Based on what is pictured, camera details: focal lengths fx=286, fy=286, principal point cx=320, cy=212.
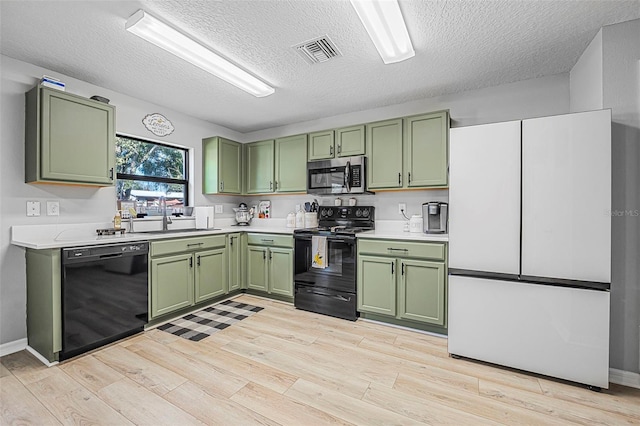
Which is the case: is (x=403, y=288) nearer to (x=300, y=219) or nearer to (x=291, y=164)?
(x=300, y=219)

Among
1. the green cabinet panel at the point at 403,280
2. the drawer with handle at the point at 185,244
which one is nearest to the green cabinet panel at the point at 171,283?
the drawer with handle at the point at 185,244

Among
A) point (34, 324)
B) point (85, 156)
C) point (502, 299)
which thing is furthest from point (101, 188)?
point (502, 299)

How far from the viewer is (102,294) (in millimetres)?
2447

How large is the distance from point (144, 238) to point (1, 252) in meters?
1.03

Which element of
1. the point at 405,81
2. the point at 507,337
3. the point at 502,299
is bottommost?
the point at 507,337

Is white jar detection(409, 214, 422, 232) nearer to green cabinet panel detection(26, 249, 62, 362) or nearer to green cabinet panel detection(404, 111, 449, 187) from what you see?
green cabinet panel detection(404, 111, 449, 187)

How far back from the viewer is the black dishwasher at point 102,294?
2.25m

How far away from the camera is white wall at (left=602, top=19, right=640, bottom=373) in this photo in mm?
1981

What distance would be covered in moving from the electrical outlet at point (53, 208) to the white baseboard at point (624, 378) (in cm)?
471

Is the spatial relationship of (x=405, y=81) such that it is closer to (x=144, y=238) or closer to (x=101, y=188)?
(x=144, y=238)

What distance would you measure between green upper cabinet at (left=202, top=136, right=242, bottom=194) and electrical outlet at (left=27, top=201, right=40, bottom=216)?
6.04ft

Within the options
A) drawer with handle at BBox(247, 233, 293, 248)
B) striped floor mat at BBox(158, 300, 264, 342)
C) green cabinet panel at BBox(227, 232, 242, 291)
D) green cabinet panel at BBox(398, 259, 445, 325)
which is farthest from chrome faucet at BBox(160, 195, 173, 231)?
green cabinet panel at BBox(398, 259, 445, 325)

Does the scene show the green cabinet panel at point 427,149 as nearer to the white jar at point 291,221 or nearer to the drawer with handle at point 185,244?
the white jar at point 291,221

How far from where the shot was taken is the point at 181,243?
3.14 metres
